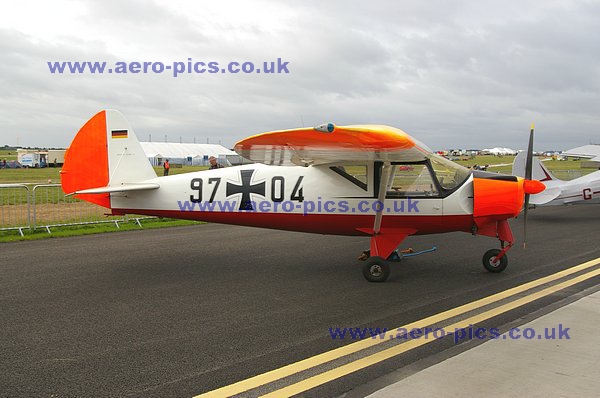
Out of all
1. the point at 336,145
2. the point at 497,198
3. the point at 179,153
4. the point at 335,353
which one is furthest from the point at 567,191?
the point at 179,153

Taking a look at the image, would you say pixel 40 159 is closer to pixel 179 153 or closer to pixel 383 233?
pixel 179 153

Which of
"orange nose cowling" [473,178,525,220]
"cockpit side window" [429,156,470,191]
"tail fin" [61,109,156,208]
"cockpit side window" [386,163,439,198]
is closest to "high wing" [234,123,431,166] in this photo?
"cockpit side window" [386,163,439,198]

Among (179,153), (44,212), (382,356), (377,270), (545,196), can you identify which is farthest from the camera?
(179,153)

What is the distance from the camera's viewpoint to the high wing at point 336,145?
16.2 feet

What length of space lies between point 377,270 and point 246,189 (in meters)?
2.38

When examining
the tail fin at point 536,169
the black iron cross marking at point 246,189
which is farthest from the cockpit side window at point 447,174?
the tail fin at point 536,169

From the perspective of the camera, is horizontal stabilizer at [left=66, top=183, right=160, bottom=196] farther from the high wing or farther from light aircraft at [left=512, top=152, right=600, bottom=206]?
light aircraft at [left=512, top=152, right=600, bottom=206]

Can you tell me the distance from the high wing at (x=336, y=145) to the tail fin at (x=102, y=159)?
8.37 ft

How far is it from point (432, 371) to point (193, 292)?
11.5ft

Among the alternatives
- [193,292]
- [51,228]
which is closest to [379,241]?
[193,292]

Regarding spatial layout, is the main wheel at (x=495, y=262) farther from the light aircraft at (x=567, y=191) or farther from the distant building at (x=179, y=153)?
the distant building at (x=179, y=153)

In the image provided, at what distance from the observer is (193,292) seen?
5.96m

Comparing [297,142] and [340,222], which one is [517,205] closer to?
[340,222]

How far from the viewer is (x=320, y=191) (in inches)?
276
